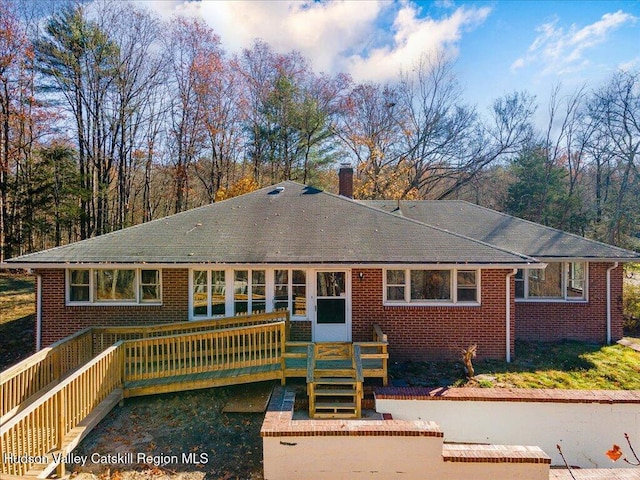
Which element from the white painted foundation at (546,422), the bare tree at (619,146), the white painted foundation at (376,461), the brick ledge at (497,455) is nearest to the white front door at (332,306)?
the white painted foundation at (546,422)

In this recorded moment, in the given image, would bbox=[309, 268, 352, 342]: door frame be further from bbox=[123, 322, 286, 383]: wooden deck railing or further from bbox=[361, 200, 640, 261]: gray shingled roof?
bbox=[361, 200, 640, 261]: gray shingled roof

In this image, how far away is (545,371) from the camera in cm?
949

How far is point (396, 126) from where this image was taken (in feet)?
100

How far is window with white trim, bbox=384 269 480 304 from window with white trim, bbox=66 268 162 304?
6.61 m

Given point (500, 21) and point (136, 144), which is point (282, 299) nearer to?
point (500, 21)

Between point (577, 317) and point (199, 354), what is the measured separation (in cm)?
1190

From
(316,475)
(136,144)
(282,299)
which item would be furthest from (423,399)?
(136,144)

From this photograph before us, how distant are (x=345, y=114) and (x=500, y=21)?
1692 cm

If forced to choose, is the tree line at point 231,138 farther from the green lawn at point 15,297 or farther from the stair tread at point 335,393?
the stair tread at point 335,393

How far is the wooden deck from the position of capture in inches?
239

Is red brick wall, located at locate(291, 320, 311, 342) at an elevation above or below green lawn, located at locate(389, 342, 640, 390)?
above

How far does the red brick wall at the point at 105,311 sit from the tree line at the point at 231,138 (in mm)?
13788

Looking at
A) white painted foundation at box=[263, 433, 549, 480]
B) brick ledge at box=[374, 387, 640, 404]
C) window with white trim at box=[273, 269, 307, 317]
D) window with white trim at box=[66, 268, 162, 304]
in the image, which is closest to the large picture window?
window with white trim at box=[273, 269, 307, 317]

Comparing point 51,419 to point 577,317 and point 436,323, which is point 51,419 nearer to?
point 436,323
